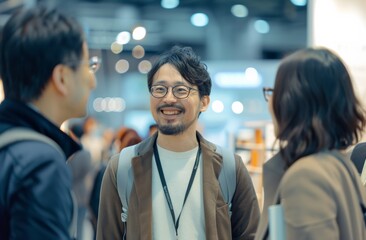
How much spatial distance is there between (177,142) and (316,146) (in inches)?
37.0

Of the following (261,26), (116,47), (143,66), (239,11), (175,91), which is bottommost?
(175,91)

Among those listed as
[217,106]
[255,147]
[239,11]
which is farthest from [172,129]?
[239,11]

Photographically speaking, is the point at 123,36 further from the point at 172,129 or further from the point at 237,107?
the point at 172,129

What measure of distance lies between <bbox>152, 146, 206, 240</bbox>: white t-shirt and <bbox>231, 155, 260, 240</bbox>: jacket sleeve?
6.9 inches

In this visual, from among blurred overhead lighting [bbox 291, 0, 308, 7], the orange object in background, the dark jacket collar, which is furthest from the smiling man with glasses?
blurred overhead lighting [bbox 291, 0, 308, 7]

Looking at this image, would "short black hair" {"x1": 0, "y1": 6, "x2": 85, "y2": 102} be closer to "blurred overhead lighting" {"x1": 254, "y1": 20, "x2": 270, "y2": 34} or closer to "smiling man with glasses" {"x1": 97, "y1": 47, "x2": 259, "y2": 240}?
A: "smiling man with glasses" {"x1": 97, "y1": 47, "x2": 259, "y2": 240}

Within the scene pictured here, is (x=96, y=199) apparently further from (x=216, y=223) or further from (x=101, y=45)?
(x=101, y=45)

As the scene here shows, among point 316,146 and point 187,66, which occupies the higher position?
point 187,66

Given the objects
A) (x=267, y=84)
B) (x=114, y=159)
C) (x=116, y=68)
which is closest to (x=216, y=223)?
(x=114, y=159)

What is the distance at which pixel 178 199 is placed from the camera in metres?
2.63

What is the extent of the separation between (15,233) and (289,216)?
2.63 ft

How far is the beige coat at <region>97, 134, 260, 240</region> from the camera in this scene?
2604 millimetres

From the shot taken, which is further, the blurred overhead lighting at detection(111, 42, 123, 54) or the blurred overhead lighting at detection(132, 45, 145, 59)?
the blurred overhead lighting at detection(132, 45, 145, 59)

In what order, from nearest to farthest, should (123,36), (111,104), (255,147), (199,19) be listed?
1. (255,147)
2. (199,19)
3. (123,36)
4. (111,104)
